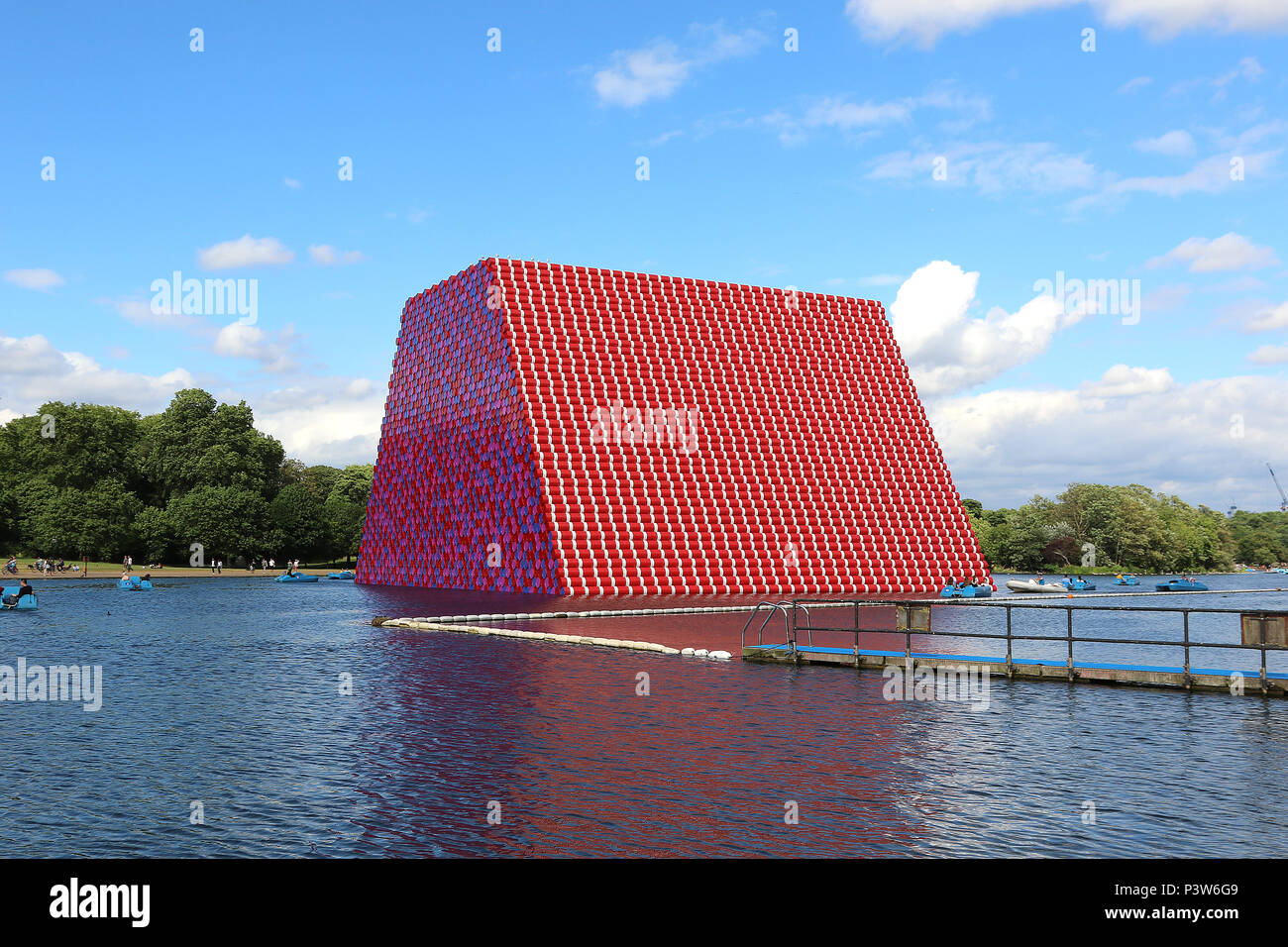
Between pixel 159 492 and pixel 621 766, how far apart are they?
406ft

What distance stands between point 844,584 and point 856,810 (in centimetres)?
6167

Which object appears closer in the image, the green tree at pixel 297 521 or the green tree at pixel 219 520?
the green tree at pixel 219 520

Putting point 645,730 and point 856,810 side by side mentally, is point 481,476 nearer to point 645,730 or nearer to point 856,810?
point 645,730

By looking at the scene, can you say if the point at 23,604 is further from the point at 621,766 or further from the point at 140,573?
the point at 140,573

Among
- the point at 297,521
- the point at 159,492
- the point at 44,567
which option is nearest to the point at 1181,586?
the point at 297,521

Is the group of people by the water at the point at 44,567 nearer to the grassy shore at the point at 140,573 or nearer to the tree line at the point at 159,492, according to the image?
the grassy shore at the point at 140,573

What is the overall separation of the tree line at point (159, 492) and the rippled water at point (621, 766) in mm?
93941

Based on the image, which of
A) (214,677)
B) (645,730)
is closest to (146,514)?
(214,677)

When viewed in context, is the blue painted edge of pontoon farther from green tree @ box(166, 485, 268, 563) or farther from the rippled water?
green tree @ box(166, 485, 268, 563)

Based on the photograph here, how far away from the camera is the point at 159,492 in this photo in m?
127

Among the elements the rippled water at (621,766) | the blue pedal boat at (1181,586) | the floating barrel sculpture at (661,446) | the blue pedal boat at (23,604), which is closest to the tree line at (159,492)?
the floating barrel sculpture at (661,446)

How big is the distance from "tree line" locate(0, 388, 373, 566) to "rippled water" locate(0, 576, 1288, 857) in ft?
308

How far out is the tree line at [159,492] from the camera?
114 meters
